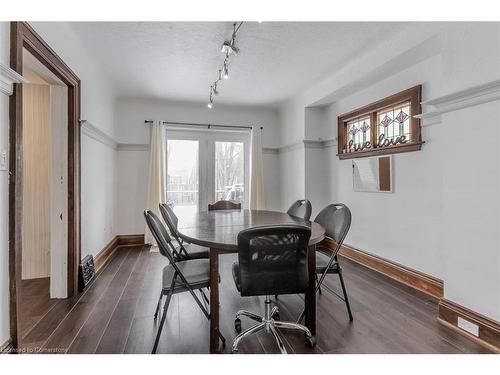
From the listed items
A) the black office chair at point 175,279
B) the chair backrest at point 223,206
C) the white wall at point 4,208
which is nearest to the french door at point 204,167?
the chair backrest at point 223,206

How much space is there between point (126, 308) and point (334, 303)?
1856mm

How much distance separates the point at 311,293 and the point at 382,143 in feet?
7.16

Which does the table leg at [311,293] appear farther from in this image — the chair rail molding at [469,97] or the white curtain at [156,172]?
the white curtain at [156,172]

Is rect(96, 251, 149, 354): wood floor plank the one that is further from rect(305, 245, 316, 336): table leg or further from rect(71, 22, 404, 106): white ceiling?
rect(71, 22, 404, 106): white ceiling

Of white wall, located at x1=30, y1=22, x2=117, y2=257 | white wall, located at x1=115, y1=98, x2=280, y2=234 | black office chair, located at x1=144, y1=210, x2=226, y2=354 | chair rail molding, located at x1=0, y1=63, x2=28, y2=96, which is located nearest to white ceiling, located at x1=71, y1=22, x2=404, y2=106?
white wall, located at x1=30, y1=22, x2=117, y2=257

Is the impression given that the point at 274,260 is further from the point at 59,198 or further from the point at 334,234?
the point at 59,198

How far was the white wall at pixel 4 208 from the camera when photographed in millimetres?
1510

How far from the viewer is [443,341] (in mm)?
1770

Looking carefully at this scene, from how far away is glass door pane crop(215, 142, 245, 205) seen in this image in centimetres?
487

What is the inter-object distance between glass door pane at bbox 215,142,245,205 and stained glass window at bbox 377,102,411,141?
256 centimetres

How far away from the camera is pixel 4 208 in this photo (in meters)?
1.54

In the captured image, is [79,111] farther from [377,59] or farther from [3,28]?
[377,59]

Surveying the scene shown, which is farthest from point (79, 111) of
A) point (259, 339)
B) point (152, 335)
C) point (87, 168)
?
point (259, 339)

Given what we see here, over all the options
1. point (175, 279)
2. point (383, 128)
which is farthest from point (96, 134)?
point (383, 128)
